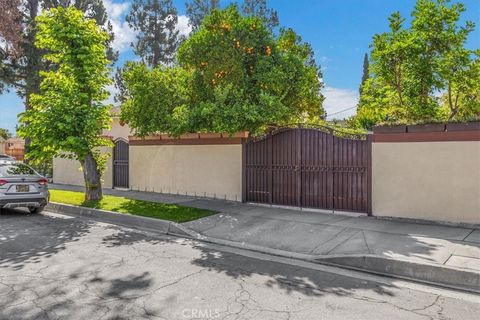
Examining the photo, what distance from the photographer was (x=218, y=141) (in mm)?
12094

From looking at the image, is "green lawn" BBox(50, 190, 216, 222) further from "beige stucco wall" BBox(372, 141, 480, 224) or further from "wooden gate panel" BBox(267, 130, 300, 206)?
"beige stucco wall" BBox(372, 141, 480, 224)

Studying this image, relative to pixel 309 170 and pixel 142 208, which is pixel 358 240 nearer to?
pixel 309 170

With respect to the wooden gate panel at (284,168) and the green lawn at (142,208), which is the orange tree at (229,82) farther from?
the green lawn at (142,208)

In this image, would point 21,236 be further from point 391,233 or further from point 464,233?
point 464,233

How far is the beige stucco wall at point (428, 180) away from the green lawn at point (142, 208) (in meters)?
4.57

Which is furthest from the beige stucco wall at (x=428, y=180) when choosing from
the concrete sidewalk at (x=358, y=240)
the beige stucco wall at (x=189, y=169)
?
the beige stucco wall at (x=189, y=169)

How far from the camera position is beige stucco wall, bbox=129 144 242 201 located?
11.8 metres

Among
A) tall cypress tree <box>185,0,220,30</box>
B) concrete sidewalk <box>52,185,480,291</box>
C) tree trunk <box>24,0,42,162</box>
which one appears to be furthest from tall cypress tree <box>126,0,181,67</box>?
concrete sidewalk <box>52,185,480,291</box>

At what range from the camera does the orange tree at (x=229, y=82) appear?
10.1m

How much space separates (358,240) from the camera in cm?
708

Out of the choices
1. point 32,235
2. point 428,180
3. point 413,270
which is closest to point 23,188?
point 32,235

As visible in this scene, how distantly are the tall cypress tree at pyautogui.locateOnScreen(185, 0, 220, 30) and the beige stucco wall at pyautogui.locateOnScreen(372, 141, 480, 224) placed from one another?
2437 centimetres

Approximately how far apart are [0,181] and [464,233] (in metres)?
11.4

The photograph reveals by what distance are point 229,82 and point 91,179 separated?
18.5ft
